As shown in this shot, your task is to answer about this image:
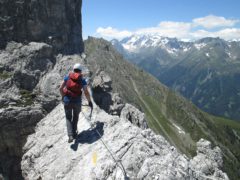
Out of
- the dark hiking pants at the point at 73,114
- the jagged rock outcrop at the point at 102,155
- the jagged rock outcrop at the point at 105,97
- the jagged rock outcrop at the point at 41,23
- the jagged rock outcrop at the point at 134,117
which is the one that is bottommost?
the jagged rock outcrop at the point at 134,117

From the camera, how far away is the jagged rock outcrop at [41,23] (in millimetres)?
42500

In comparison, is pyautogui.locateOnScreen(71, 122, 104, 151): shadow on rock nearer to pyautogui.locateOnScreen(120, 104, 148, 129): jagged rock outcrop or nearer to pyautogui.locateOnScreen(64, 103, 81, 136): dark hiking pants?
pyautogui.locateOnScreen(64, 103, 81, 136): dark hiking pants

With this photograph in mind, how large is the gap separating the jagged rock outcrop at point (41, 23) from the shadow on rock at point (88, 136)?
21.4 m

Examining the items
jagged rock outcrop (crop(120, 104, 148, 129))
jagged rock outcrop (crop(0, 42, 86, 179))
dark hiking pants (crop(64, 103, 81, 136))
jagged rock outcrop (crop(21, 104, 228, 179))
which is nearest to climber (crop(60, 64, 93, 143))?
dark hiking pants (crop(64, 103, 81, 136))


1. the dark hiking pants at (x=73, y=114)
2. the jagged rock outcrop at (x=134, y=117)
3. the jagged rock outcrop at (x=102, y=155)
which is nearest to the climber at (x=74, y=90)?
the dark hiking pants at (x=73, y=114)

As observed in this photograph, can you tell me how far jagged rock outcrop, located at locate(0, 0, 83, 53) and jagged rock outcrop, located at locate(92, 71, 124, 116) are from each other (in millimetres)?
6393

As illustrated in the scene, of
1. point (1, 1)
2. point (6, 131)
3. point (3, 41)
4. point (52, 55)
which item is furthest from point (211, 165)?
point (1, 1)

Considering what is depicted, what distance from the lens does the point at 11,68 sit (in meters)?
37.6

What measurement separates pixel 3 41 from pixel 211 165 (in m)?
34.6

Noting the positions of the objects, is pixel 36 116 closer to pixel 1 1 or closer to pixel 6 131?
pixel 6 131

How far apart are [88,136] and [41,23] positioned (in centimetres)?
2672

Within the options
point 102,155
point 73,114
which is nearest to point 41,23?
point 73,114

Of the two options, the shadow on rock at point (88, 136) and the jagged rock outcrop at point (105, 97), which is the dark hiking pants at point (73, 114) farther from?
the jagged rock outcrop at point (105, 97)

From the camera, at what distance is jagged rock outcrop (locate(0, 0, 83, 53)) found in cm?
4250
